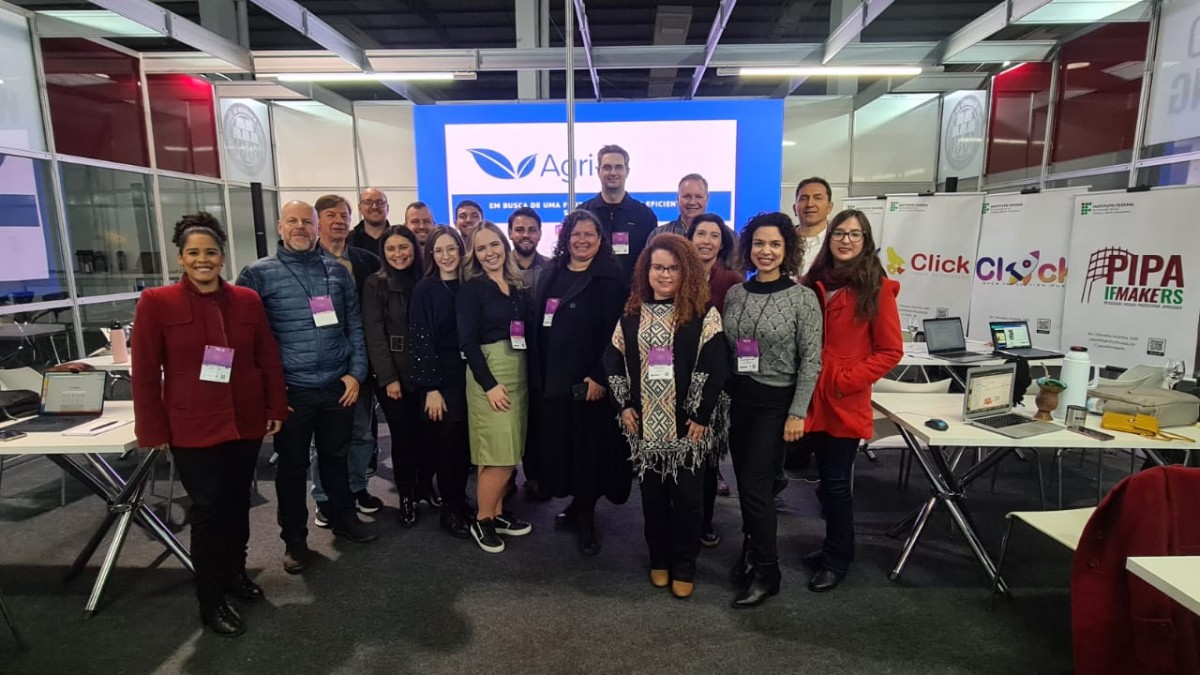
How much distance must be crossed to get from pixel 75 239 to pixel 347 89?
5730 millimetres

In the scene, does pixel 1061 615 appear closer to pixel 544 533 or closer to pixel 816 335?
pixel 816 335

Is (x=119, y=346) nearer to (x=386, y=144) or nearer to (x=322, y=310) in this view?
(x=322, y=310)

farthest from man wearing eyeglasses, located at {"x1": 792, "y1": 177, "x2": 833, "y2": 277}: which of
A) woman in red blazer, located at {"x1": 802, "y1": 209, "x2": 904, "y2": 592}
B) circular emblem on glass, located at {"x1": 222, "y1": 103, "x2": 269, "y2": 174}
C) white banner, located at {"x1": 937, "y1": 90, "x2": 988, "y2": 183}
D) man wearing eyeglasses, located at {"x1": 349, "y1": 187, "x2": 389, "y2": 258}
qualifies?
circular emblem on glass, located at {"x1": 222, "y1": 103, "x2": 269, "y2": 174}

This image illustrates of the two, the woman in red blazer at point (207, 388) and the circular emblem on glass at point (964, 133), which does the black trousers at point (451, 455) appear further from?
the circular emblem on glass at point (964, 133)

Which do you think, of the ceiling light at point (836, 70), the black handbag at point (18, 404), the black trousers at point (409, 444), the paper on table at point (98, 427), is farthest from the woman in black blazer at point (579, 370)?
the ceiling light at point (836, 70)

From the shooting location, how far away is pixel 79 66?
14.3 feet

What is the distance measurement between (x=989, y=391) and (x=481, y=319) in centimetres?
217

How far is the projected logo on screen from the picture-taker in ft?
12.3

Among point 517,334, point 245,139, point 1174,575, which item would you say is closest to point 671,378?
point 517,334

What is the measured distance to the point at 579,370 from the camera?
2.46 metres

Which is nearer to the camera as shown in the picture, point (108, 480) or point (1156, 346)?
point (108, 480)

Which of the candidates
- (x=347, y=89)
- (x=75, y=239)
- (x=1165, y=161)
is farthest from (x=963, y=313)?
(x=347, y=89)

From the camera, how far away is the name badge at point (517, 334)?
2.54 meters

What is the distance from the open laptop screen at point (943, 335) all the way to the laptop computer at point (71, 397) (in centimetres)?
449
